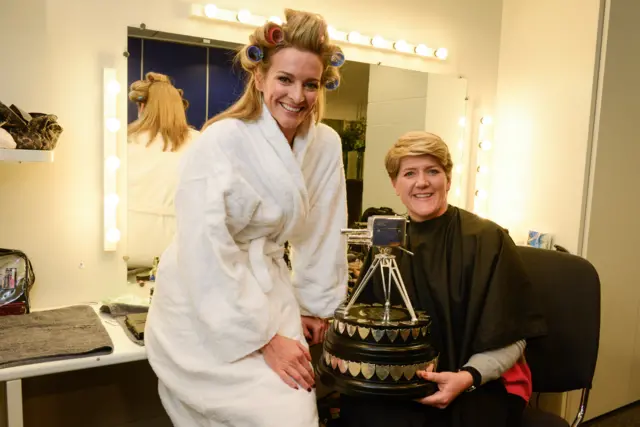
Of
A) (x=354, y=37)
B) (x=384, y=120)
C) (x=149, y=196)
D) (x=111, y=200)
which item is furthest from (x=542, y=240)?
(x=111, y=200)

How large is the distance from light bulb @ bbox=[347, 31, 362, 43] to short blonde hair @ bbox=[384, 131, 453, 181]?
33.1 inches

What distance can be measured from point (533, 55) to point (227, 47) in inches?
51.7

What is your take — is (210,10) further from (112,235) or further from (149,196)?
(112,235)

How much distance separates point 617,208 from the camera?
7.05ft

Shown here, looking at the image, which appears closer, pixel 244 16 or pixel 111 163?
pixel 111 163

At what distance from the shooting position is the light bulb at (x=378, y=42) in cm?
211

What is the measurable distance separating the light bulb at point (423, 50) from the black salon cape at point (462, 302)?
1079mm

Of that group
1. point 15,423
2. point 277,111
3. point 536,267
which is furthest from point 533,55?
point 15,423

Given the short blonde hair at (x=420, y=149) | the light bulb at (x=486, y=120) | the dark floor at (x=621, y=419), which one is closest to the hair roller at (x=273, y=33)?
the short blonde hair at (x=420, y=149)

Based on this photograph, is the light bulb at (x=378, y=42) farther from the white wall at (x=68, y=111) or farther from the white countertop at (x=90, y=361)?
the white countertop at (x=90, y=361)

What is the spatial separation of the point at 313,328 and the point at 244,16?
1.05 metres

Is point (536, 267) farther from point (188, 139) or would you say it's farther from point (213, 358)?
point (188, 139)

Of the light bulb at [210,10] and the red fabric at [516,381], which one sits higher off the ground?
the light bulb at [210,10]

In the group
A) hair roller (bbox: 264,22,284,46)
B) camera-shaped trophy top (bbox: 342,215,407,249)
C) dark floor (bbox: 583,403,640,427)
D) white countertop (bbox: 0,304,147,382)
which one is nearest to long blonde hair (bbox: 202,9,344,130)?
hair roller (bbox: 264,22,284,46)
